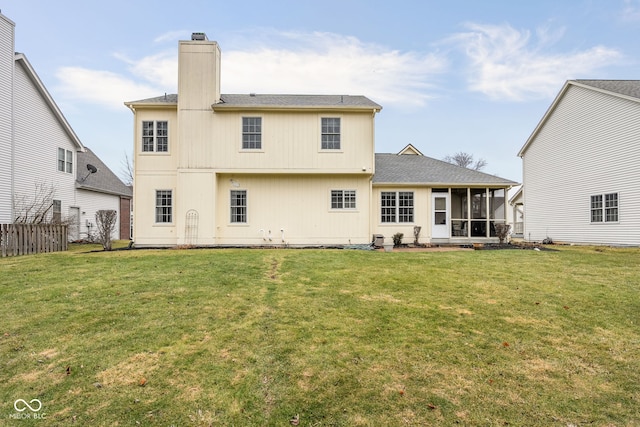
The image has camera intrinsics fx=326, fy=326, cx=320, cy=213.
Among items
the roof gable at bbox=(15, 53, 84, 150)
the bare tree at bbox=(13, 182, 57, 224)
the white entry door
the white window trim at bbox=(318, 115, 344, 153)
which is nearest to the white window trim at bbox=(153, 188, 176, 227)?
the bare tree at bbox=(13, 182, 57, 224)

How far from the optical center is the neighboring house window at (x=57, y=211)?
18094 mm

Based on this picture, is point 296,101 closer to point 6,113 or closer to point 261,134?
point 261,134

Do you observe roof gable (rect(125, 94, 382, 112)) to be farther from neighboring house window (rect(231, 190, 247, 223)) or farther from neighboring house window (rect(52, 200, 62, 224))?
neighboring house window (rect(52, 200, 62, 224))

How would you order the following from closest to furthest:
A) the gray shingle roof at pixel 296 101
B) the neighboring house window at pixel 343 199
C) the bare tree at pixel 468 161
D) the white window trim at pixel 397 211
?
the gray shingle roof at pixel 296 101
the neighboring house window at pixel 343 199
the white window trim at pixel 397 211
the bare tree at pixel 468 161

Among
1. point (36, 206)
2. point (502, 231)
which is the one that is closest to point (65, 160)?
point (36, 206)

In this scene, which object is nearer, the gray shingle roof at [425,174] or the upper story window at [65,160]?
the gray shingle roof at [425,174]

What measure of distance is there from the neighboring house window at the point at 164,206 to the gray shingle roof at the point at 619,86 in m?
21.2

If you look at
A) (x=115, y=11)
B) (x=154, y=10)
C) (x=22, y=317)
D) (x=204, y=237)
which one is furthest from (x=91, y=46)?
(x=22, y=317)

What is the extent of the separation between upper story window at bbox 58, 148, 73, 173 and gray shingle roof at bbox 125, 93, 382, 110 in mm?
7735

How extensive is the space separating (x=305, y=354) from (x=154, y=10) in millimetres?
16868

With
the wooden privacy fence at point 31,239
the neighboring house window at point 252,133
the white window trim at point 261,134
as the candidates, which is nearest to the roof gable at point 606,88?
the white window trim at point 261,134

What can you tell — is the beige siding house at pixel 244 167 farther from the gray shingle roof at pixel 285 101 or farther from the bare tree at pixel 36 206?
the bare tree at pixel 36 206

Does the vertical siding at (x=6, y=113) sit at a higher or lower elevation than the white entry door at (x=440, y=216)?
higher

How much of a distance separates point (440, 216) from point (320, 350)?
14.2m
